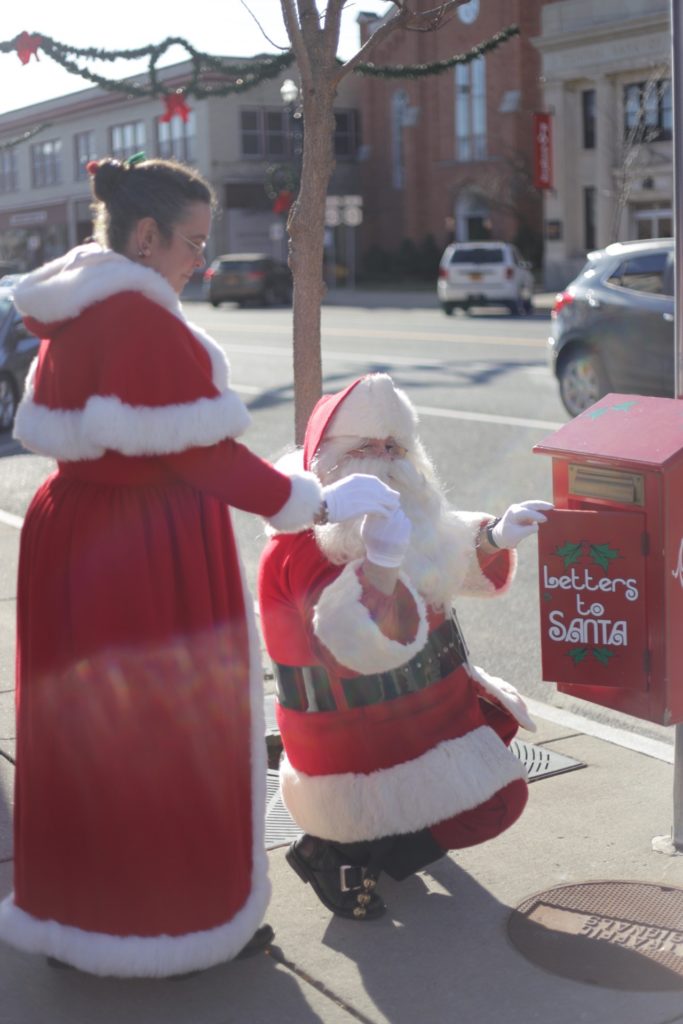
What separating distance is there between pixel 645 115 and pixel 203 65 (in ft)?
99.8

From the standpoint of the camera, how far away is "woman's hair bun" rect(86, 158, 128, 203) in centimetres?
294

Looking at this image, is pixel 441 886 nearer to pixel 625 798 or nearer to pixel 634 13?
pixel 625 798

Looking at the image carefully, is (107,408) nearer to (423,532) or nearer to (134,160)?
(134,160)

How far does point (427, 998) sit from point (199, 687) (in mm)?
867

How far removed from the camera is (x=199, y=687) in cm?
301

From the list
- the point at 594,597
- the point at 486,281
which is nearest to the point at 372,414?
the point at 594,597

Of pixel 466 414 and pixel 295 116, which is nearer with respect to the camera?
pixel 295 116

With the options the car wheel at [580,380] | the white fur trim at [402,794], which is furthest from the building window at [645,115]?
the white fur trim at [402,794]

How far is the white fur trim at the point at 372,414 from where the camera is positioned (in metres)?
3.41

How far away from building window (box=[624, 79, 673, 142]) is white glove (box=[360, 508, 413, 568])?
32.1 m

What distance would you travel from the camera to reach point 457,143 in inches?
1841

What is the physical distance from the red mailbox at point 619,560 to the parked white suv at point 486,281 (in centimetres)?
2473

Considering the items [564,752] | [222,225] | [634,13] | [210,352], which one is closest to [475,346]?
[564,752]

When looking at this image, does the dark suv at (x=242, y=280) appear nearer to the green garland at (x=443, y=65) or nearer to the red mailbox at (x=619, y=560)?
the green garland at (x=443, y=65)
